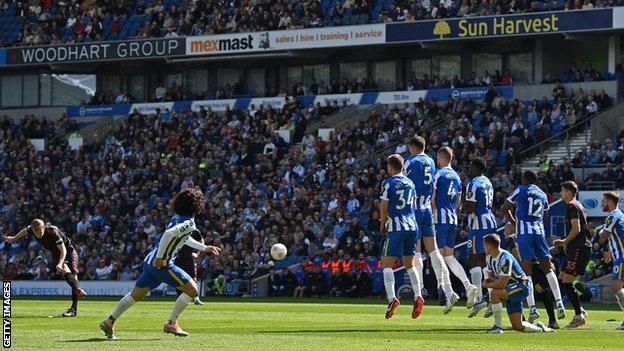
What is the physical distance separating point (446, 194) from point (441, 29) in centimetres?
2714

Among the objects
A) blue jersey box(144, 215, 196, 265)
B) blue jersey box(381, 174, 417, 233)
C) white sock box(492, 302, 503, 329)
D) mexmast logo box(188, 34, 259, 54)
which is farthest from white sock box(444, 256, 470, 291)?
mexmast logo box(188, 34, 259, 54)

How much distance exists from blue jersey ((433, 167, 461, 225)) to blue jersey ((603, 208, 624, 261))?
300cm

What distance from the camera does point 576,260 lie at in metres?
23.1

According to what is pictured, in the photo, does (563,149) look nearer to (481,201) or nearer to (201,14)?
(201,14)

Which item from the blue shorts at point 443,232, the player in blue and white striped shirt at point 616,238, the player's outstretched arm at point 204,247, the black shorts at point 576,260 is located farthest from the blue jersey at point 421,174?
the player's outstretched arm at point 204,247

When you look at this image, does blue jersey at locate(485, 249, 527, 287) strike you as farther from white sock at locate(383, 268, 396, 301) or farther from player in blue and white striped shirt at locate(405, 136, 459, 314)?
player in blue and white striped shirt at locate(405, 136, 459, 314)

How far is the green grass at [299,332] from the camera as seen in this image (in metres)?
17.8

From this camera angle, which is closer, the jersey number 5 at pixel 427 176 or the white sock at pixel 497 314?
the white sock at pixel 497 314

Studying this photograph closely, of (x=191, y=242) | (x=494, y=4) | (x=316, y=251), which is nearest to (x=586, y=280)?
(x=316, y=251)

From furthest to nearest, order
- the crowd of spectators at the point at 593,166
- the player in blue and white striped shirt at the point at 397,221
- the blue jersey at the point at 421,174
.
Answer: the crowd of spectators at the point at 593,166
the blue jersey at the point at 421,174
the player in blue and white striped shirt at the point at 397,221

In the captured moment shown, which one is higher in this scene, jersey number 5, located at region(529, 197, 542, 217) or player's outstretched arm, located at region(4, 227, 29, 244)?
jersey number 5, located at region(529, 197, 542, 217)

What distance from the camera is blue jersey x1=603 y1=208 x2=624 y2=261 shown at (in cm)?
2223

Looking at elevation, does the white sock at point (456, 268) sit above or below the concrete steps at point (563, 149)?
below

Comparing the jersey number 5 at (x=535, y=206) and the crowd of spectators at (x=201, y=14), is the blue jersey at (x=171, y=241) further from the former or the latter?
the crowd of spectators at (x=201, y=14)
